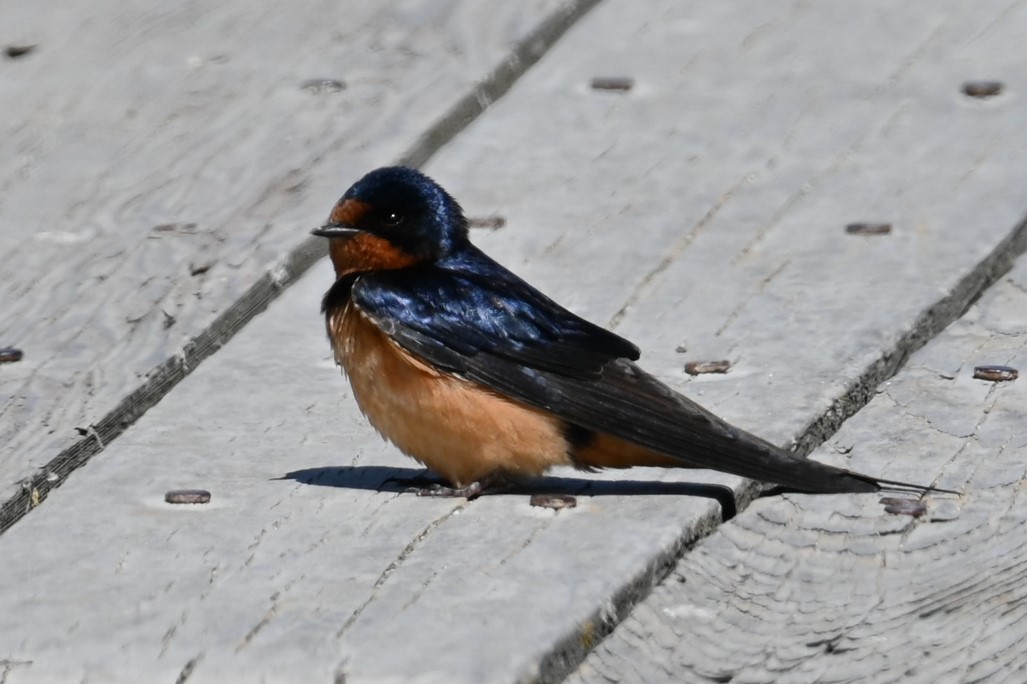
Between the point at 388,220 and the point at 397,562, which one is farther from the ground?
the point at 397,562

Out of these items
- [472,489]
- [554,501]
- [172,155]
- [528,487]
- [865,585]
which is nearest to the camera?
[865,585]

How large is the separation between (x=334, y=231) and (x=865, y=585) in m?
1.51

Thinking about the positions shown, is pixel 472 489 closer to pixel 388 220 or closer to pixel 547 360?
pixel 547 360

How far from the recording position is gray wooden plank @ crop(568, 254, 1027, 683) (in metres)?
2.19

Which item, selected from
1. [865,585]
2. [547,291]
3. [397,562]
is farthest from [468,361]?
[865,585]

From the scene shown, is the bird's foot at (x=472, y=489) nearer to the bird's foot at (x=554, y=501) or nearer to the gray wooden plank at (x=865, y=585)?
the bird's foot at (x=554, y=501)

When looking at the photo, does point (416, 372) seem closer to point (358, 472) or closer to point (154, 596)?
point (358, 472)

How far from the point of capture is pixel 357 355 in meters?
3.29

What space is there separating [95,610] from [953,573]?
3.44ft

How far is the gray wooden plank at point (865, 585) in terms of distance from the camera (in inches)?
86.1

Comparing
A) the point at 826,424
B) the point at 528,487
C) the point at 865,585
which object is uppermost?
the point at 865,585

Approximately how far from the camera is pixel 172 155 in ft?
13.3

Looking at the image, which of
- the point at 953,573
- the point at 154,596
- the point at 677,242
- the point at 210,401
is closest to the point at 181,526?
the point at 154,596

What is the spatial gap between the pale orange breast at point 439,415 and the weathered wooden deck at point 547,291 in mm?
68
